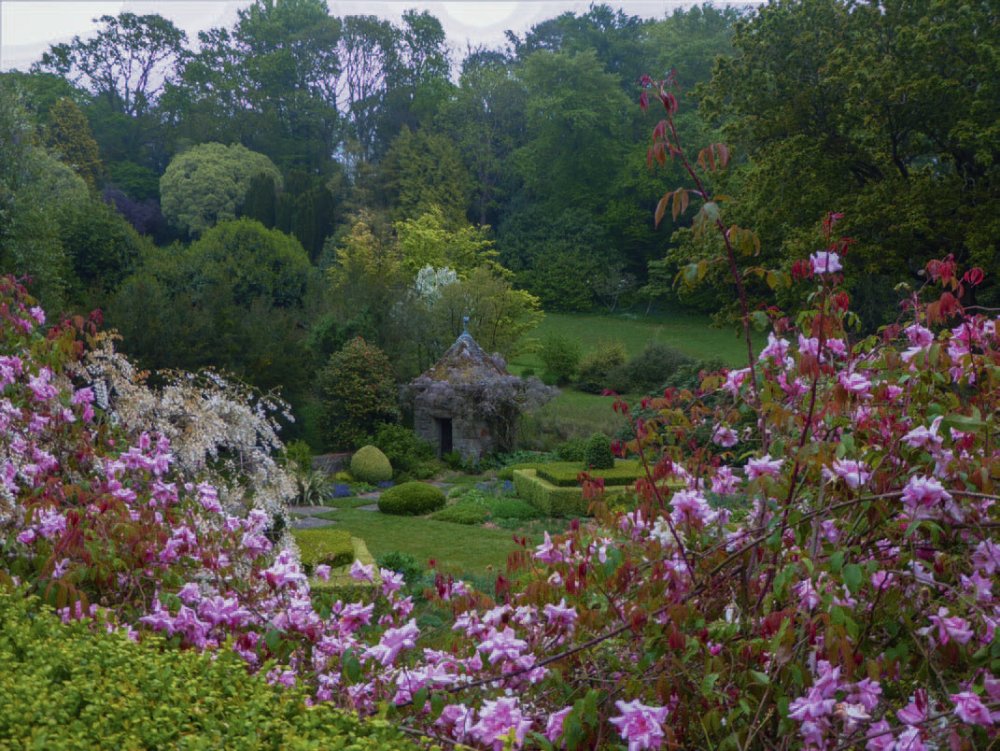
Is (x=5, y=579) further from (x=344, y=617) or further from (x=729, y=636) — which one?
(x=729, y=636)

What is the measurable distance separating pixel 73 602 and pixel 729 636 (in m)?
2.46

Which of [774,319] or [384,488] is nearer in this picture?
[774,319]

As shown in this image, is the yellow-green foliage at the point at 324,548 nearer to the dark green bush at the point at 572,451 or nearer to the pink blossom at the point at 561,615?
the pink blossom at the point at 561,615

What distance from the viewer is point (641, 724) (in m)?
A: 2.36

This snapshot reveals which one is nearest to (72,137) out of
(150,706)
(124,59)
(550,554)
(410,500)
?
(124,59)

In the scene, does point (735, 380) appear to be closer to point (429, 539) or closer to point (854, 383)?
point (854, 383)

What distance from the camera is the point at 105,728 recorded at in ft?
8.08

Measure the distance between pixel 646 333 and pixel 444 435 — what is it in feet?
56.9

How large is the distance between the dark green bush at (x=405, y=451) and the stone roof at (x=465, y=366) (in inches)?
51.6

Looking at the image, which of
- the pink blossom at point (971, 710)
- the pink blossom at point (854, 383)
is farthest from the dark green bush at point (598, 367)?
the pink blossom at point (971, 710)

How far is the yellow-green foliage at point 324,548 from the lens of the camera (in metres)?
8.00

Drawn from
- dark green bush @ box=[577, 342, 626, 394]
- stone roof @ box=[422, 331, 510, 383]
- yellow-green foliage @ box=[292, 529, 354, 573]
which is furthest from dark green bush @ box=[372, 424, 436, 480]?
dark green bush @ box=[577, 342, 626, 394]

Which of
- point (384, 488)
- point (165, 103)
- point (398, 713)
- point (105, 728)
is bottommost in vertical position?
point (384, 488)

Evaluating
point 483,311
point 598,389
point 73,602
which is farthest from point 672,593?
point 598,389
